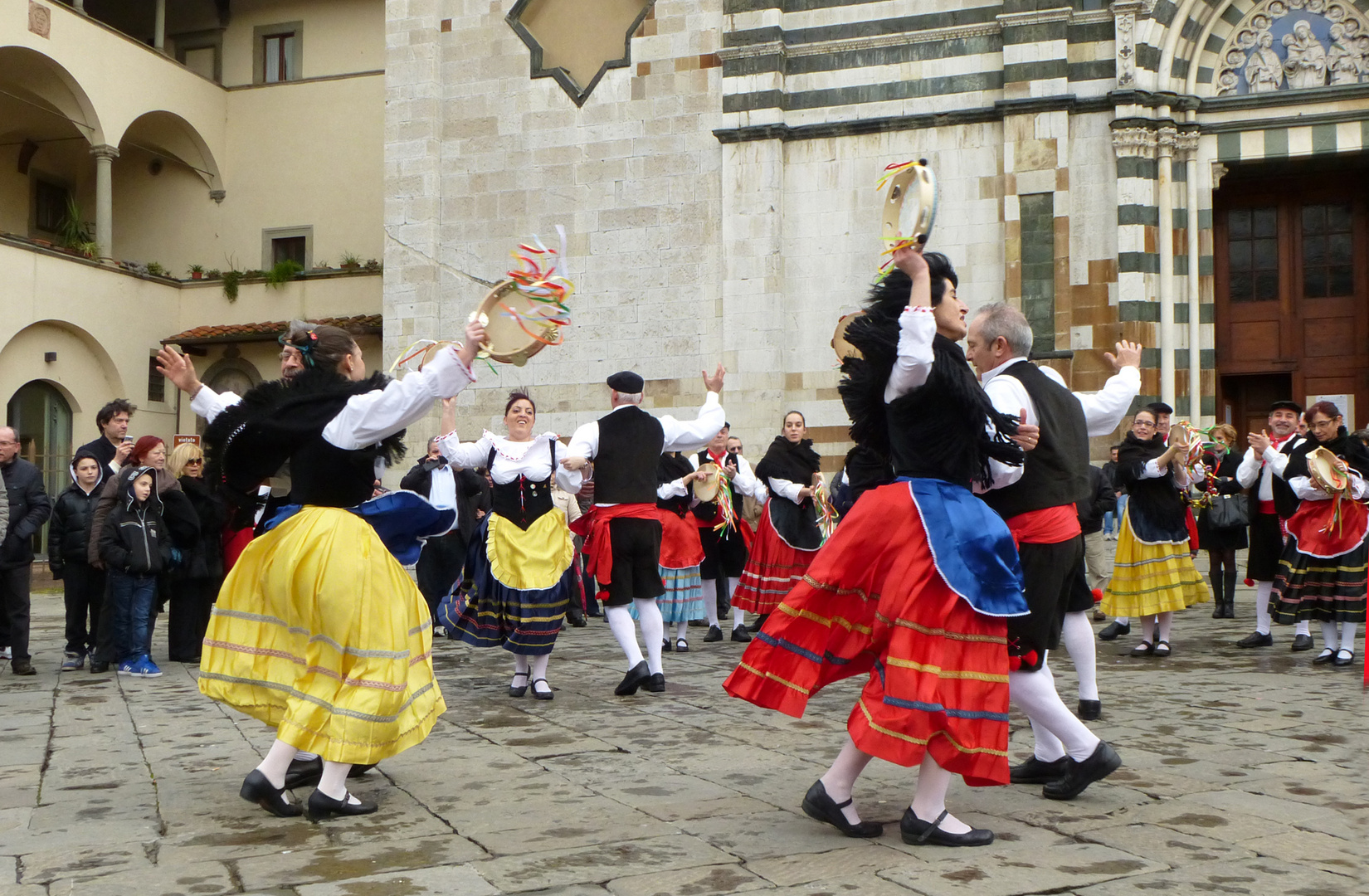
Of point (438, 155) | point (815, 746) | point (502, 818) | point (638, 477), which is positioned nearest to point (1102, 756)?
point (815, 746)

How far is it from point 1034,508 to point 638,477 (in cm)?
338

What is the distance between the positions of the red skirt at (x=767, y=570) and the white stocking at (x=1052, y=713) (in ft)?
17.2

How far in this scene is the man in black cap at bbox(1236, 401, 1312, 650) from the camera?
9.52 meters

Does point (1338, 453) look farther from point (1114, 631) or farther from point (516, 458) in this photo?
point (516, 458)

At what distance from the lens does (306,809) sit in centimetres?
478

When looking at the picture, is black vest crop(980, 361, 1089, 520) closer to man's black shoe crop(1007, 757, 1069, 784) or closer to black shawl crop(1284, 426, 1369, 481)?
man's black shoe crop(1007, 757, 1069, 784)

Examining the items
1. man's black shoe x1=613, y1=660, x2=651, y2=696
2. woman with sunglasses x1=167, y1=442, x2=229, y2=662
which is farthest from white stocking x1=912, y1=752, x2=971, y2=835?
woman with sunglasses x1=167, y1=442, x2=229, y2=662

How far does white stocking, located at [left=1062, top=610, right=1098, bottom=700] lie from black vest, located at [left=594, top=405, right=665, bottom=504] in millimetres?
2836

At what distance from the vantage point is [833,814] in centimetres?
436

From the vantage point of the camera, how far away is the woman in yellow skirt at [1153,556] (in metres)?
9.34

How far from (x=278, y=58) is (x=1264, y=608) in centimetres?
2164

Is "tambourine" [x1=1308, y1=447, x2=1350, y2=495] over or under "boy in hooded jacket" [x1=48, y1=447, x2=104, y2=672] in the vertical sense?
over

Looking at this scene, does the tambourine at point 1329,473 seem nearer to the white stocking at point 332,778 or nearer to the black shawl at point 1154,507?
the black shawl at point 1154,507

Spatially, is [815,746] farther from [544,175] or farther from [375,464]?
[544,175]
